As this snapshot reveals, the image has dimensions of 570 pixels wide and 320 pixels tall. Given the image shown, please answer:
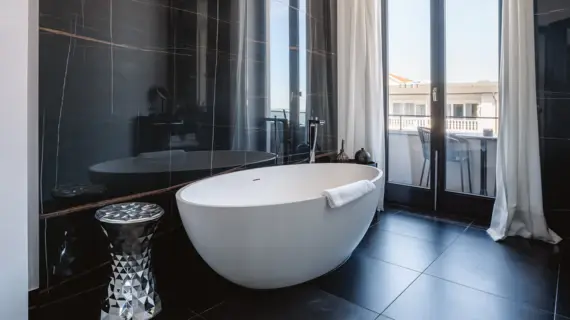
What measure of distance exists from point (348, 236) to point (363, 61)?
Answer: 2072mm

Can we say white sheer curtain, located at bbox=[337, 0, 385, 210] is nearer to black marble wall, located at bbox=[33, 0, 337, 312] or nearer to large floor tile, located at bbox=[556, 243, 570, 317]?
black marble wall, located at bbox=[33, 0, 337, 312]

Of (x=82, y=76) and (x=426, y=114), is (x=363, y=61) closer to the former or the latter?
(x=426, y=114)

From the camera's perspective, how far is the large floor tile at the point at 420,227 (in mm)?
2865

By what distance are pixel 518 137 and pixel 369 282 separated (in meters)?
1.71

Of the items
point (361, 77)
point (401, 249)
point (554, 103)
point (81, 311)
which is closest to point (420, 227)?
point (401, 249)

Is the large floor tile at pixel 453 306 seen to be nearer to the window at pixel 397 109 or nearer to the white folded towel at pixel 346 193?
the white folded towel at pixel 346 193

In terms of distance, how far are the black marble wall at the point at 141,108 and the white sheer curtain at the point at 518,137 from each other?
5.87 ft

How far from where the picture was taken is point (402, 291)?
2.01 meters

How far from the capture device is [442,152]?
11.3 feet

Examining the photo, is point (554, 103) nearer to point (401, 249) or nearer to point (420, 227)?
point (420, 227)

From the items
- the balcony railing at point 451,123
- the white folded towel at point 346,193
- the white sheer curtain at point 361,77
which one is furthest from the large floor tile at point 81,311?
the balcony railing at point 451,123

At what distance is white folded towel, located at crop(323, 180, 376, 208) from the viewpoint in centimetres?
189

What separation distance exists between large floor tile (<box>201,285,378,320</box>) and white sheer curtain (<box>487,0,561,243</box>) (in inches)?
64.0

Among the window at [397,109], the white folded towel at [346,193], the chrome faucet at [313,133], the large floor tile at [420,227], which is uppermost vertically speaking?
the window at [397,109]
